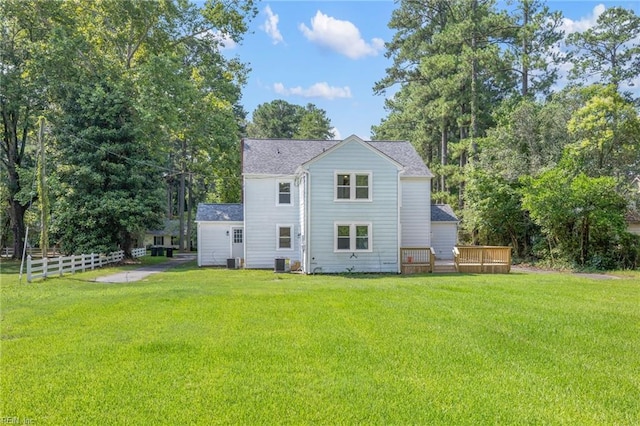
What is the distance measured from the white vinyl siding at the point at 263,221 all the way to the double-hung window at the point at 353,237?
340 centimetres

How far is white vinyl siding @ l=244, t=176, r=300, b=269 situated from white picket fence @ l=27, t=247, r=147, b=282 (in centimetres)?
743

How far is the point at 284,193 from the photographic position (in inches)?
864

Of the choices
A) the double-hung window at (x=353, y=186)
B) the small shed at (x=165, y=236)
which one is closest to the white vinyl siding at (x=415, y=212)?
the double-hung window at (x=353, y=186)

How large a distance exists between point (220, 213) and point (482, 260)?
14.3 meters

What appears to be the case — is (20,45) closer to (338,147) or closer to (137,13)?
(137,13)

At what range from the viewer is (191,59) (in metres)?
32.7

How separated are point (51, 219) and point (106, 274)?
7.22m

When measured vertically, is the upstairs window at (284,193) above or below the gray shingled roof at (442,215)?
above

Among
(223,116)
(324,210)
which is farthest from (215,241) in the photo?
(223,116)

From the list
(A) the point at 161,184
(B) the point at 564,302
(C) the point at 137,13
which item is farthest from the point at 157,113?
(B) the point at 564,302

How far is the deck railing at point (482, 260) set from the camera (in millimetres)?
18688

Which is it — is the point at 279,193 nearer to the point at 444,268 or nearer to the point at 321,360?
the point at 444,268

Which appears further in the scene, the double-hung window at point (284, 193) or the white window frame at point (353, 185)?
the double-hung window at point (284, 193)

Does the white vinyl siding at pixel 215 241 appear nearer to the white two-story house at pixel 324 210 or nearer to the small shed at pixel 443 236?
the white two-story house at pixel 324 210
